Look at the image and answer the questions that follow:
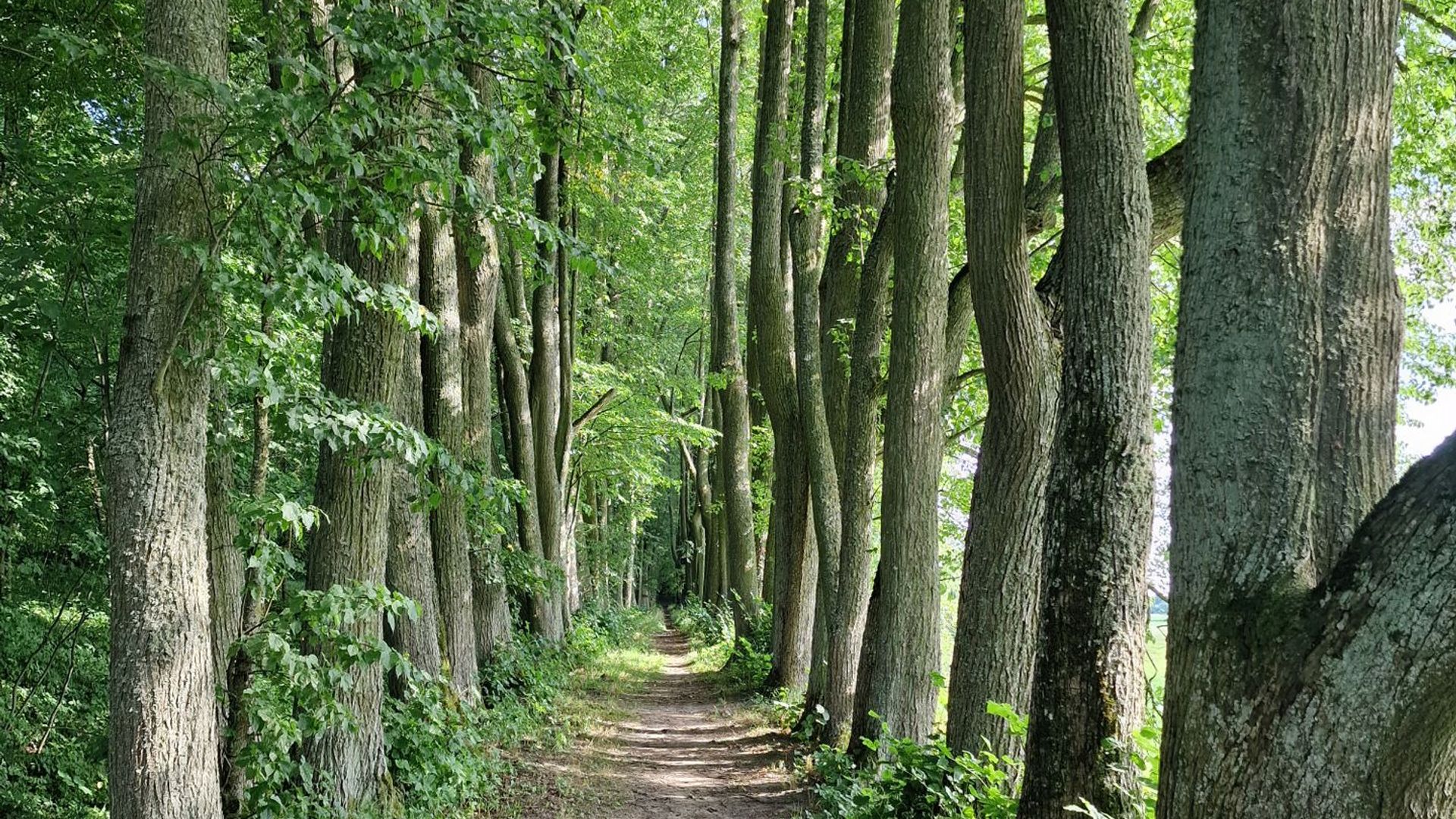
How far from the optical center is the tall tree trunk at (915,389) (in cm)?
689

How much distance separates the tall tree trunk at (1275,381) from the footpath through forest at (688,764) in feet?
18.7

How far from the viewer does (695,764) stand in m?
9.59

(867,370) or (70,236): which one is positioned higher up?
(70,236)

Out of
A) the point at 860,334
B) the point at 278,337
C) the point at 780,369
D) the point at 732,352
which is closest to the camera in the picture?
the point at 278,337

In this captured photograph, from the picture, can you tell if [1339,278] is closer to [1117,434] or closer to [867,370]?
[1117,434]

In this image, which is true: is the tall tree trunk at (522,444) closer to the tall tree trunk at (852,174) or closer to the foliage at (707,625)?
the tall tree trunk at (852,174)

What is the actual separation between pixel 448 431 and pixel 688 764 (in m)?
4.23

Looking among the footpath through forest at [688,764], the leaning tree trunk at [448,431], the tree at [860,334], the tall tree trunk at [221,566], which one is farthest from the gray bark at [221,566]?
the tree at [860,334]

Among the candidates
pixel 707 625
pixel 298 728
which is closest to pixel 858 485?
pixel 298 728

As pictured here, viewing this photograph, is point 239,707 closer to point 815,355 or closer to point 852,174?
point 852,174

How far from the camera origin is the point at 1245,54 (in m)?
2.57

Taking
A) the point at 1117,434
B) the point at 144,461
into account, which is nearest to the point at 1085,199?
the point at 1117,434

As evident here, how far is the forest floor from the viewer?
7793 mm

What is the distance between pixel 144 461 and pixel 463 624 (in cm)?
618
